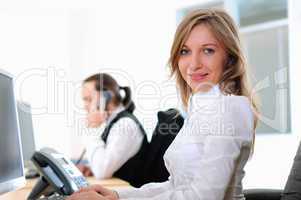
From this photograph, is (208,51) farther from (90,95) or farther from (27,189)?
(90,95)

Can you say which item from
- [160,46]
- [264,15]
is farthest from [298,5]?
[160,46]

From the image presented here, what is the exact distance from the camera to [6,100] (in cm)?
114

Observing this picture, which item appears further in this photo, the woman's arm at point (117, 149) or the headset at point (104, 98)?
the headset at point (104, 98)

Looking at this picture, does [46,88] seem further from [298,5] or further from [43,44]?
[298,5]

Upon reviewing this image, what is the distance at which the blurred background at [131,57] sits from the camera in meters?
2.52

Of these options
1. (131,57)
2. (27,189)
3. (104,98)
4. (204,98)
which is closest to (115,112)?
(104,98)

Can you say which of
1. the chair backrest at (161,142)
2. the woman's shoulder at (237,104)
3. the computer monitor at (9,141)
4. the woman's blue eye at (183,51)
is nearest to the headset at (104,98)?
the chair backrest at (161,142)

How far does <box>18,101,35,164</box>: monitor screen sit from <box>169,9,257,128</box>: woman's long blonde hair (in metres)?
1.07

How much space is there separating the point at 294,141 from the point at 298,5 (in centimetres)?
84

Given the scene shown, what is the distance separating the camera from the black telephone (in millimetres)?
1345

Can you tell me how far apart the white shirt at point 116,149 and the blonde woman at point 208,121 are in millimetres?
994

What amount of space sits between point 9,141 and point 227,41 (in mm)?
680

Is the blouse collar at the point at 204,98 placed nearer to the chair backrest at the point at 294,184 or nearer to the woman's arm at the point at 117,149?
the chair backrest at the point at 294,184

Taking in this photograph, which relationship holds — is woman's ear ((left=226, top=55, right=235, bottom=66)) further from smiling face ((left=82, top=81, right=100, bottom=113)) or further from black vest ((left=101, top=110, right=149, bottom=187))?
smiling face ((left=82, top=81, right=100, bottom=113))
